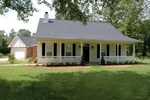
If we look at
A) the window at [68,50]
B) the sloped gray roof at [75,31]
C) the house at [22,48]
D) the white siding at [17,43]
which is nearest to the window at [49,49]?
the sloped gray roof at [75,31]

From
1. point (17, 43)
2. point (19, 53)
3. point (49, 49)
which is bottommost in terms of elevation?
point (19, 53)

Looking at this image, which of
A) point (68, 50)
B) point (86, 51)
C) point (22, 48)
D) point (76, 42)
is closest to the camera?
point (68, 50)

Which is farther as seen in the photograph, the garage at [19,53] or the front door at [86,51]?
the garage at [19,53]

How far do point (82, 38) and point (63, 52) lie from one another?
277 centimetres

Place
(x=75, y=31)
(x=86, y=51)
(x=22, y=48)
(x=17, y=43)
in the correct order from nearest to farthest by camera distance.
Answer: (x=75, y=31) < (x=86, y=51) < (x=22, y=48) < (x=17, y=43)

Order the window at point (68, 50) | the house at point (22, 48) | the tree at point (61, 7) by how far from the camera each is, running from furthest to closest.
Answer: the house at point (22, 48) → the window at point (68, 50) → the tree at point (61, 7)

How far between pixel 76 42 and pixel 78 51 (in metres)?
1.14

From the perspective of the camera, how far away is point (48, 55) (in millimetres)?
24438

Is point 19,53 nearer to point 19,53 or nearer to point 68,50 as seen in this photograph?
point 19,53

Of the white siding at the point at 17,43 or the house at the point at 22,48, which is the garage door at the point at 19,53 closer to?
the house at the point at 22,48

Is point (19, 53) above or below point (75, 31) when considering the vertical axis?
below

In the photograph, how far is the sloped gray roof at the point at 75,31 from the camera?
24.2 m

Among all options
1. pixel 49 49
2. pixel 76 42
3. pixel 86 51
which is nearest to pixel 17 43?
pixel 86 51

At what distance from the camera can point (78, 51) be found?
25984 mm
